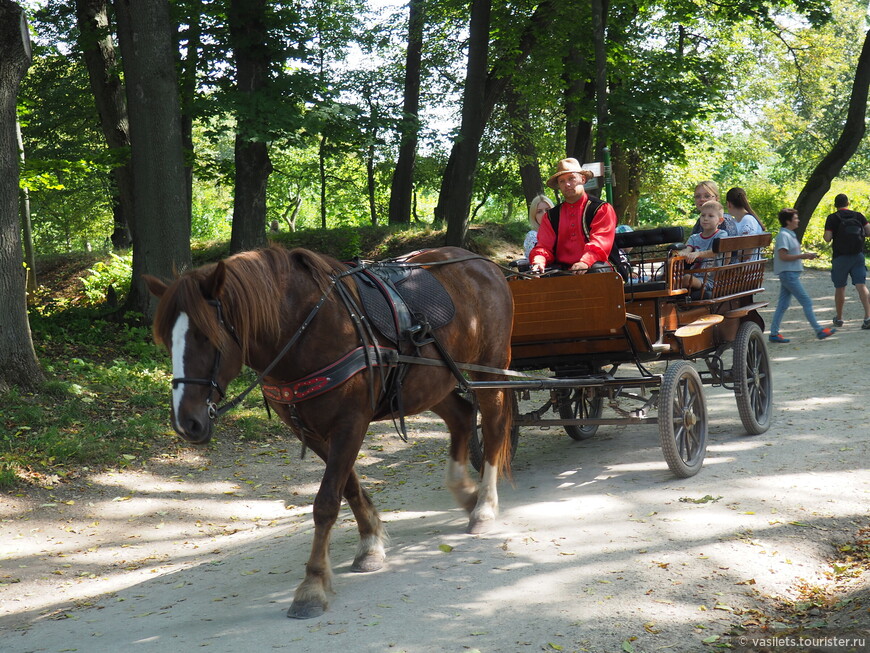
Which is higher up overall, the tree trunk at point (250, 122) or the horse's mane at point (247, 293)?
the tree trunk at point (250, 122)

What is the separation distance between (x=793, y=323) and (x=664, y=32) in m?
12.7

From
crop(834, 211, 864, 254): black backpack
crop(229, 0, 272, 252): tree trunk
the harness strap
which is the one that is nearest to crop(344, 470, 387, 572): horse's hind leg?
the harness strap

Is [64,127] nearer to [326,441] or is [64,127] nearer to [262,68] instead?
[262,68]

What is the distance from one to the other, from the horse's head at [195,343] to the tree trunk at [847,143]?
1728 cm

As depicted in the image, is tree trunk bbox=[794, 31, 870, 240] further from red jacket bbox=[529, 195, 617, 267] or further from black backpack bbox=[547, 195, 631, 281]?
red jacket bbox=[529, 195, 617, 267]

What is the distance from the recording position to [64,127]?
20.9 meters

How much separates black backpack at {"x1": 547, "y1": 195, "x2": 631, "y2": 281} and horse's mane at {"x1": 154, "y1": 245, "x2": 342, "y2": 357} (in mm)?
2715

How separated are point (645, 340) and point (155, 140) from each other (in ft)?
24.6

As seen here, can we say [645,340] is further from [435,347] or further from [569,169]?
[435,347]

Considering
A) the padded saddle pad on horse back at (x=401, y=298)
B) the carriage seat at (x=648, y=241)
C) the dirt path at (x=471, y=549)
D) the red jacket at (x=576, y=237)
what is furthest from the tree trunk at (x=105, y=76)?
the padded saddle pad on horse back at (x=401, y=298)

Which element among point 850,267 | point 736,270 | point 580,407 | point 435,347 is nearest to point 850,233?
point 850,267

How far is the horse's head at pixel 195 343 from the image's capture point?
12.4ft

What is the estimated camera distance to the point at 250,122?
12031mm

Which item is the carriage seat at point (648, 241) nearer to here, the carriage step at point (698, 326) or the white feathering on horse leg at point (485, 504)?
the carriage step at point (698, 326)
